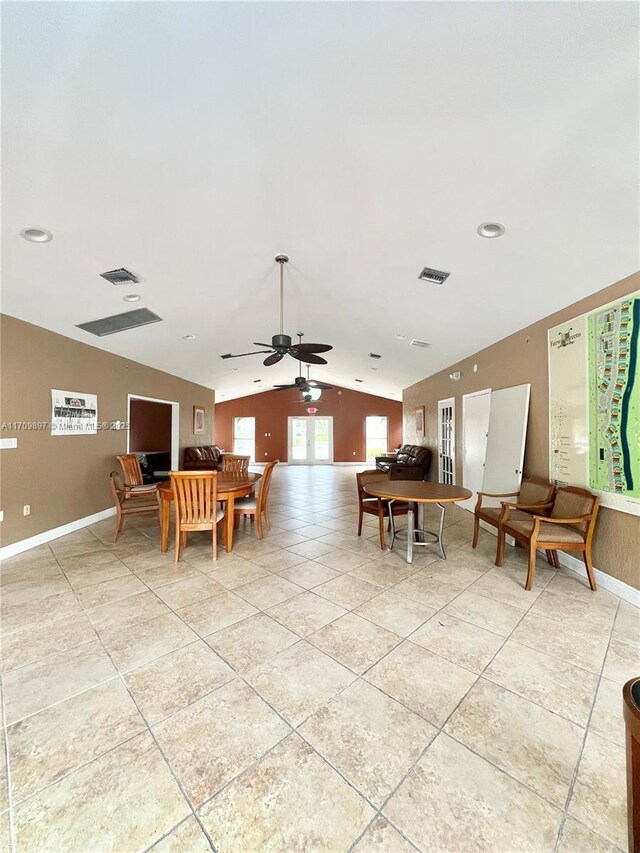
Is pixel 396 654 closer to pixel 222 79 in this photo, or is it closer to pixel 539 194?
pixel 539 194

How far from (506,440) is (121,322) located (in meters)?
5.02

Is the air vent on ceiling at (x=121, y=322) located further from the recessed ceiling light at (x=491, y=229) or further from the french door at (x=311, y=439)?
the french door at (x=311, y=439)

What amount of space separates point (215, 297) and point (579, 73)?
3470 mm

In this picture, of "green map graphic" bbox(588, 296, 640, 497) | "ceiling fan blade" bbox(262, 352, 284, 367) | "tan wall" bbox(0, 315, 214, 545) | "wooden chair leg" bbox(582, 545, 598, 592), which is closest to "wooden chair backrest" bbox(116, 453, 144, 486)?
"tan wall" bbox(0, 315, 214, 545)

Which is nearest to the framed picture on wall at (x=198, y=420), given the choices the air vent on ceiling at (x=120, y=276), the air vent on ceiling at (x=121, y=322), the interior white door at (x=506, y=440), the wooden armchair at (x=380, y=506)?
the air vent on ceiling at (x=121, y=322)

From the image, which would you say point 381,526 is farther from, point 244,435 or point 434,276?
point 244,435

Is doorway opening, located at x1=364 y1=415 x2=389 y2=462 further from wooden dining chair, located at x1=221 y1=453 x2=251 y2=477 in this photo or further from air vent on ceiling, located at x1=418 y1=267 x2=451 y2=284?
air vent on ceiling, located at x1=418 y1=267 x2=451 y2=284

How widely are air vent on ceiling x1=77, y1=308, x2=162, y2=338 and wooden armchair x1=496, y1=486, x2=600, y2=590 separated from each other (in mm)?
4602

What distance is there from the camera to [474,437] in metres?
5.28

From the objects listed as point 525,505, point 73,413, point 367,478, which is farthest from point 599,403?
point 73,413

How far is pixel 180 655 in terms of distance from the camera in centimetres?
197

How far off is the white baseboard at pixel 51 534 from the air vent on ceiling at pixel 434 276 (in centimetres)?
508

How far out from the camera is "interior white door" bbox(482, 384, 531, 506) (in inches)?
153

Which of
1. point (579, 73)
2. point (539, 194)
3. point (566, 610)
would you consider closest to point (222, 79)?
point (579, 73)
